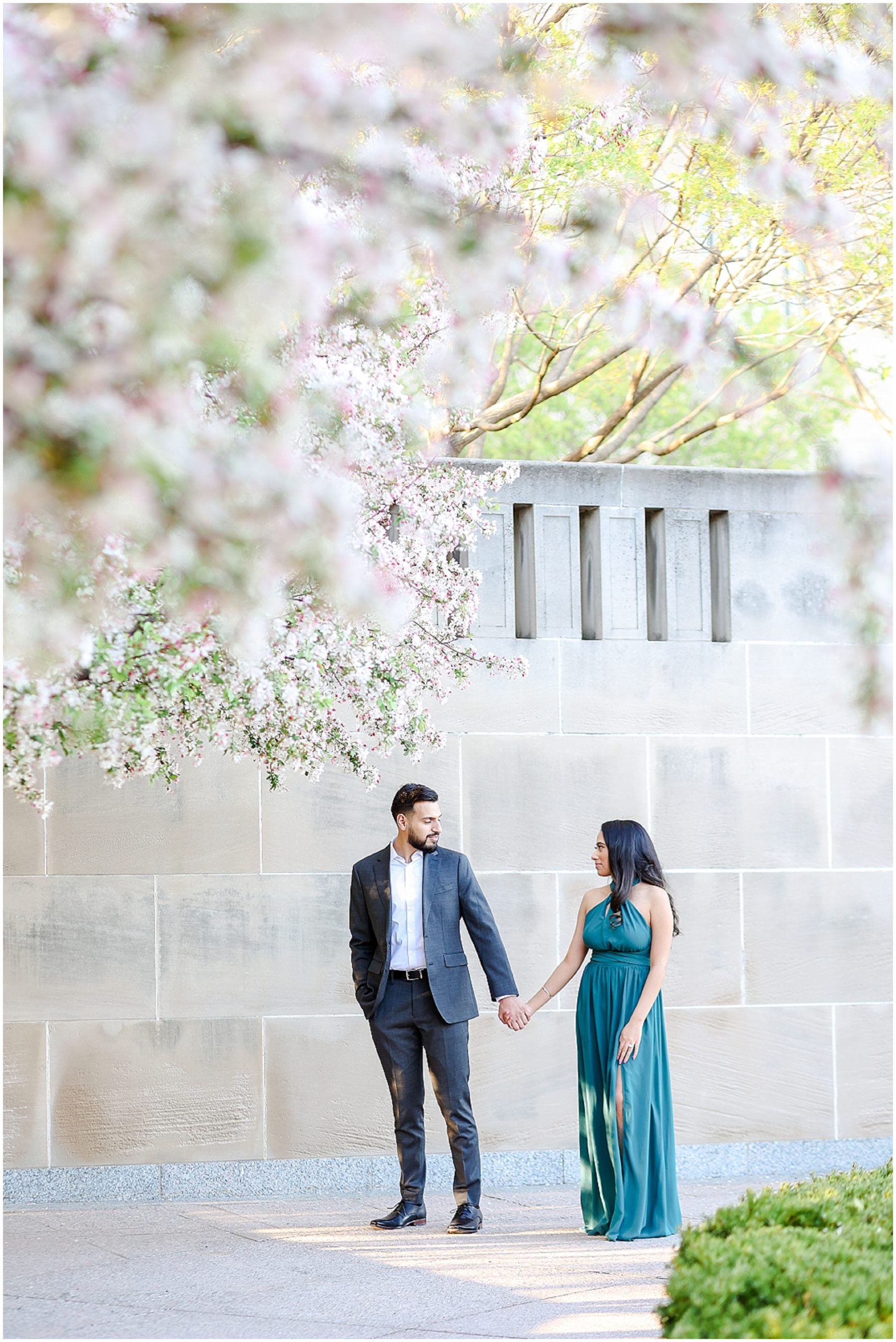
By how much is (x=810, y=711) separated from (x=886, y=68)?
13.3 feet

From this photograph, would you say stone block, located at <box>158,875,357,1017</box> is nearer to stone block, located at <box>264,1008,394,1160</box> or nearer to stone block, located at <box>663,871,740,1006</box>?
stone block, located at <box>264,1008,394,1160</box>

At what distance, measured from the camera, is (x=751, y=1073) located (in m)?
8.45

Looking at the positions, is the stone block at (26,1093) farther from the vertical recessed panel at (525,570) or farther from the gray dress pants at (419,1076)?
the vertical recessed panel at (525,570)

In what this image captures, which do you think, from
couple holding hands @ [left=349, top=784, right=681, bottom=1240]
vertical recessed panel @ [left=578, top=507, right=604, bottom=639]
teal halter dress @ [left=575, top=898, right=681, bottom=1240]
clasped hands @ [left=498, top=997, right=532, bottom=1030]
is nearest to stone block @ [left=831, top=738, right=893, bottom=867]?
vertical recessed panel @ [left=578, top=507, right=604, bottom=639]

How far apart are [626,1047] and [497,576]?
9.87 ft

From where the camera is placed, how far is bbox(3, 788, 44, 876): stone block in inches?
306

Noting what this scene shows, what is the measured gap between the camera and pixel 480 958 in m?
6.94

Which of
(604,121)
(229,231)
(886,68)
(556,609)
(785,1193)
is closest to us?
(229,231)

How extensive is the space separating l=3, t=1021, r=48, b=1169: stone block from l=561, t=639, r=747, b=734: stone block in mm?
3501

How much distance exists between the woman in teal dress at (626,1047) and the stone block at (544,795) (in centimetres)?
144

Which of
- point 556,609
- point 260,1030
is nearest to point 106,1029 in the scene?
point 260,1030

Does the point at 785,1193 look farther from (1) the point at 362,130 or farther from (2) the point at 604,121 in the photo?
(2) the point at 604,121

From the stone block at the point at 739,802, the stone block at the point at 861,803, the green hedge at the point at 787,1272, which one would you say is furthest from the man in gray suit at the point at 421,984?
the stone block at the point at 861,803

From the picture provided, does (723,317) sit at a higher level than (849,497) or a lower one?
higher
